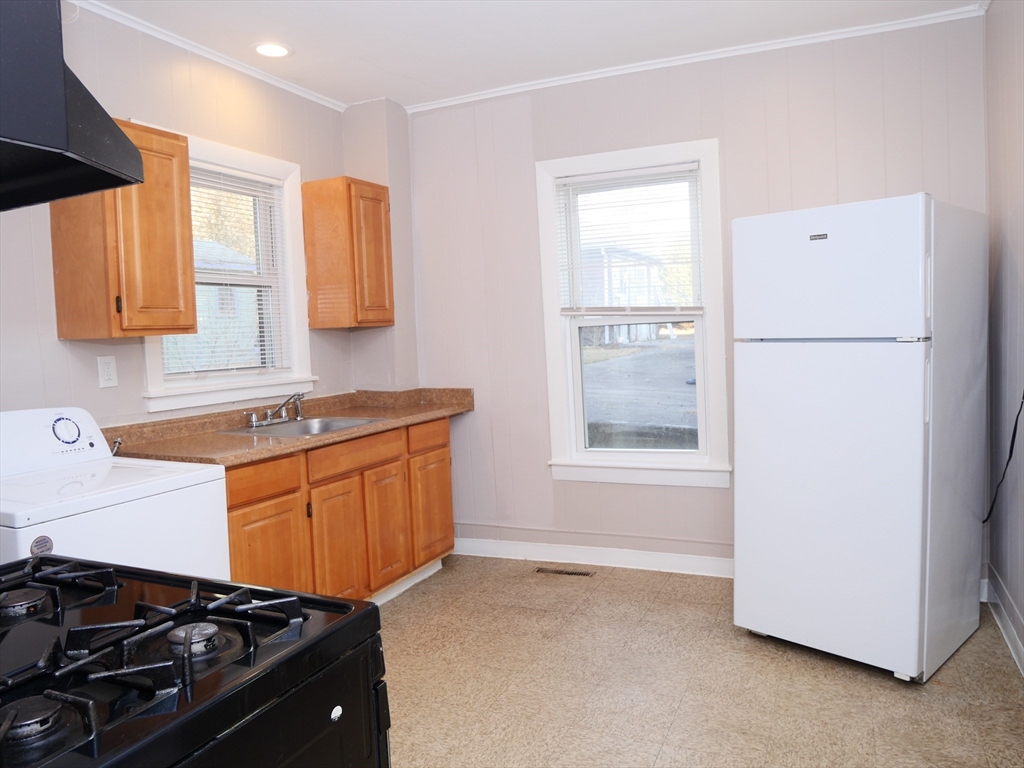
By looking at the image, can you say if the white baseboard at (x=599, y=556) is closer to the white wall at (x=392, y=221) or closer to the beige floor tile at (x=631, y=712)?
the white wall at (x=392, y=221)

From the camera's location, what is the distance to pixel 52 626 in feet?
3.34

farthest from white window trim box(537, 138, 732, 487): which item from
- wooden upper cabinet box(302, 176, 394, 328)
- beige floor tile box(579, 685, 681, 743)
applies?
beige floor tile box(579, 685, 681, 743)

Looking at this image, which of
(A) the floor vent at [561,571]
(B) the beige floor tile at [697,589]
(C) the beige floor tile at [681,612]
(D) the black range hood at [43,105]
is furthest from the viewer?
(A) the floor vent at [561,571]

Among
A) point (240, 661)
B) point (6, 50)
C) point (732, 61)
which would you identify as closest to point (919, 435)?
point (732, 61)

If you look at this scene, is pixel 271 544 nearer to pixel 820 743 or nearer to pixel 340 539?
pixel 340 539

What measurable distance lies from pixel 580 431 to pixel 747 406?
1298 millimetres

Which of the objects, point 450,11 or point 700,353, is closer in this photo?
point 450,11

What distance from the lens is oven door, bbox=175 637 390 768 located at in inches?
30.7

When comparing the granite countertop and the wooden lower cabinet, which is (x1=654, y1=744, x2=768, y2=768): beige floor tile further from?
the granite countertop

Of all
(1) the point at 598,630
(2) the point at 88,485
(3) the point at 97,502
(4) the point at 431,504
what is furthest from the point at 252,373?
(1) the point at 598,630

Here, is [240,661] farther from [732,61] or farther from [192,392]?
[732,61]

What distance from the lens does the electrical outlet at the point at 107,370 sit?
112 inches

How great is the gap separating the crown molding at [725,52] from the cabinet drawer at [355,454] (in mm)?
1852

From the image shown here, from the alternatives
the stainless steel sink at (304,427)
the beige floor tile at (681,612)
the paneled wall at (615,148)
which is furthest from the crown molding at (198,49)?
the beige floor tile at (681,612)
